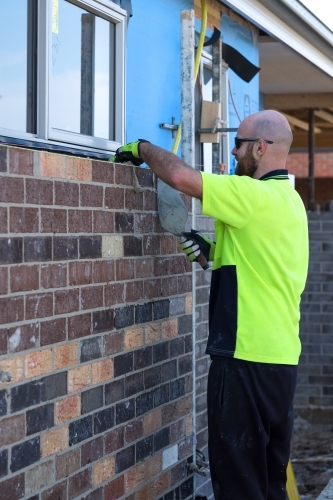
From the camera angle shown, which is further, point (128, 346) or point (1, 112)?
point (1, 112)

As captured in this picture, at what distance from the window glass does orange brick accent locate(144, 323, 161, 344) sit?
1.36 m

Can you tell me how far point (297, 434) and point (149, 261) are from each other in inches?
245

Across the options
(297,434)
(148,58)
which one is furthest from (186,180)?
(297,434)

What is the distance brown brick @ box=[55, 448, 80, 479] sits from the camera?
10.8ft

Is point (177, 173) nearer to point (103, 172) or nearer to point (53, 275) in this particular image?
point (103, 172)

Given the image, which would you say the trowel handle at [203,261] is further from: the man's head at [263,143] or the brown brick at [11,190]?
the brown brick at [11,190]

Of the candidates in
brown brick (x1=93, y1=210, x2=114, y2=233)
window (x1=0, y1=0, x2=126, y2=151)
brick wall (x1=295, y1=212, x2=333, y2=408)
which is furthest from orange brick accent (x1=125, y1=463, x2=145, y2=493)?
brick wall (x1=295, y1=212, x2=333, y2=408)

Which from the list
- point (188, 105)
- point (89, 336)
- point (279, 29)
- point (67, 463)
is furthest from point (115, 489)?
point (279, 29)

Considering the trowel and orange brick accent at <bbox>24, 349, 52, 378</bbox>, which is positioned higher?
the trowel

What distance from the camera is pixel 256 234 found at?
145 inches

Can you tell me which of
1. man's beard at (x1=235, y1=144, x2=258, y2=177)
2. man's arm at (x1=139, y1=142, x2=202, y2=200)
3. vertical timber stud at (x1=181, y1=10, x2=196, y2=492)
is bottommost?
man's arm at (x1=139, y1=142, x2=202, y2=200)

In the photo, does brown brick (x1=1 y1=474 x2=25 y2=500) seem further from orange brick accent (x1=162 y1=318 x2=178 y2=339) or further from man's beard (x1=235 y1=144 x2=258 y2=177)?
man's beard (x1=235 y1=144 x2=258 y2=177)

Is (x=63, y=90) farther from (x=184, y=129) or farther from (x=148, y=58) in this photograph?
(x=148, y=58)

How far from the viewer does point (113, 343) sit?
3.75 meters
